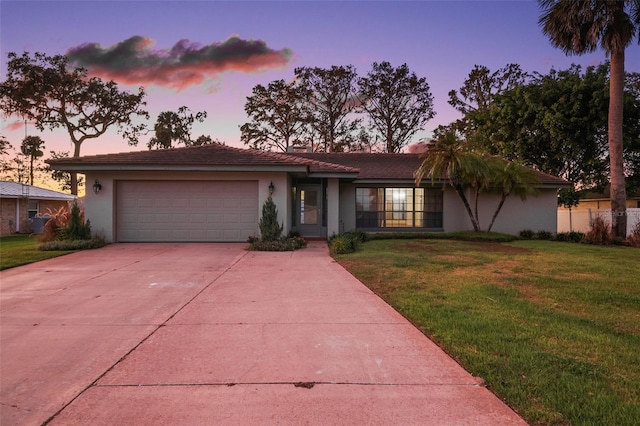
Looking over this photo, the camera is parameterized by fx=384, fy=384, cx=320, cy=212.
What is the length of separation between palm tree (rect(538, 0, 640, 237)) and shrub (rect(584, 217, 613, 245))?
3.97 feet

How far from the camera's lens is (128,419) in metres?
2.72

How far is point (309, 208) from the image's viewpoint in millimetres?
16547

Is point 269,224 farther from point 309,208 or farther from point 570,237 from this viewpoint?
point 570,237

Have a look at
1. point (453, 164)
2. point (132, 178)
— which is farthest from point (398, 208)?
point (132, 178)

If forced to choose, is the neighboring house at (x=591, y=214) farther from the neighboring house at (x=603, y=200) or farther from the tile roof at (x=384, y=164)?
the tile roof at (x=384, y=164)

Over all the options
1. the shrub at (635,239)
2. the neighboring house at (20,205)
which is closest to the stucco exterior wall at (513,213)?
the shrub at (635,239)

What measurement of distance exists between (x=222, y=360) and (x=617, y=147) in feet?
61.7

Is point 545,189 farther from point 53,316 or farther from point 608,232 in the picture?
point 53,316

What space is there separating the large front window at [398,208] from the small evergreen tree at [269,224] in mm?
5549

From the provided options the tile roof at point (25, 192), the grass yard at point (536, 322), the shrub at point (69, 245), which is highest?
the tile roof at point (25, 192)

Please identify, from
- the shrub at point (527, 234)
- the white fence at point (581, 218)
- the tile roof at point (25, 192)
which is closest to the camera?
the shrub at point (527, 234)

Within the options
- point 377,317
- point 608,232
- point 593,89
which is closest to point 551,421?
point 377,317

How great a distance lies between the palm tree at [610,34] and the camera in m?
15.4

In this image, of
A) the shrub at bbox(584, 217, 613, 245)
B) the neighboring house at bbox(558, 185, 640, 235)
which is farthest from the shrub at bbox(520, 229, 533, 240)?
the neighboring house at bbox(558, 185, 640, 235)
